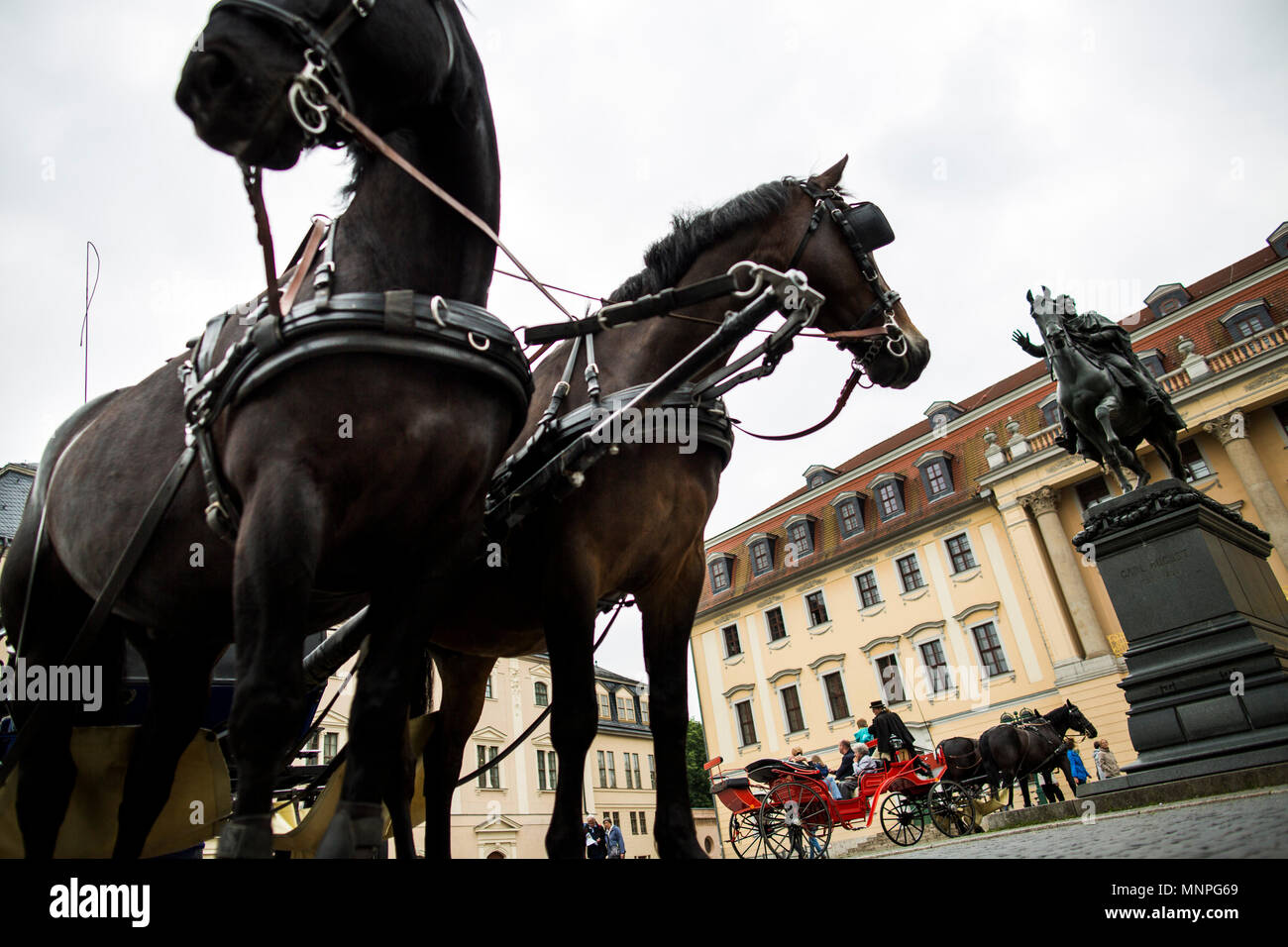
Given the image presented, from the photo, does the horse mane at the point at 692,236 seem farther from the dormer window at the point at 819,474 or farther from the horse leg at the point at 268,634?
the dormer window at the point at 819,474

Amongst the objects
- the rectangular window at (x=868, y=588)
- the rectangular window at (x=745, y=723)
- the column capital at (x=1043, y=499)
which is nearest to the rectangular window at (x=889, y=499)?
the rectangular window at (x=868, y=588)

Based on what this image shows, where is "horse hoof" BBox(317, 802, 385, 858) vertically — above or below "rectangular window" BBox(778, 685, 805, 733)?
below

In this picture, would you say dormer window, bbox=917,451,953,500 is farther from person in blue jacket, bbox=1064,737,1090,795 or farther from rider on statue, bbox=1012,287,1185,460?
rider on statue, bbox=1012,287,1185,460

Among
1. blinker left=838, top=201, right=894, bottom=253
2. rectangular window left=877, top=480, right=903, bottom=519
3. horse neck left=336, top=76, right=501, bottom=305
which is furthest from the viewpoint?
rectangular window left=877, top=480, right=903, bottom=519

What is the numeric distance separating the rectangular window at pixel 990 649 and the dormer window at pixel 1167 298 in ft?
41.8

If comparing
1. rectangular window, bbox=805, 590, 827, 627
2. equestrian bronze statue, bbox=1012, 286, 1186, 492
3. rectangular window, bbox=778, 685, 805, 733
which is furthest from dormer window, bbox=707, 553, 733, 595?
equestrian bronze statue, bbox=1012, 286, 1186, 492

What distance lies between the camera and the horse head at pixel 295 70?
1948 millimetres

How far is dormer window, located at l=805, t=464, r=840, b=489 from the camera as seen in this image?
35750mm

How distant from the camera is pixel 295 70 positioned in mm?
2020

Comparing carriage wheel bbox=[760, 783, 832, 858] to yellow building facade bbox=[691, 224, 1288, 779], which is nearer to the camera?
carriage wheel bbox=[760, 783, 832, 858]

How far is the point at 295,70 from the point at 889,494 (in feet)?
106

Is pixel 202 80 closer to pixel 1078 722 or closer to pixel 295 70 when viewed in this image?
pixel 295 70

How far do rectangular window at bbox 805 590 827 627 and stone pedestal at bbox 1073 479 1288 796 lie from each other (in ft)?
83.5


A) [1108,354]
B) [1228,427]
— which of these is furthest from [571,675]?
[1228,427]
